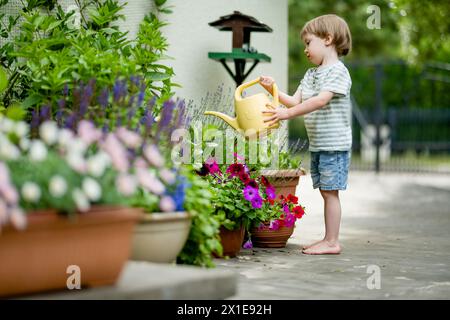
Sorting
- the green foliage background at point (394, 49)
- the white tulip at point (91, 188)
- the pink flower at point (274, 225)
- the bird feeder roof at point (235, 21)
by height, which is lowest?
the pink flower at point (274, 225)

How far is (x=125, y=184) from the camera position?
8.93 feet

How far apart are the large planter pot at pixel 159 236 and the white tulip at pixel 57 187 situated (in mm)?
685

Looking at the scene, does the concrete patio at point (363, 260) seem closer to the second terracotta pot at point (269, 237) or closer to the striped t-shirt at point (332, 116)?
the second terracotta pot at point (269, 237)

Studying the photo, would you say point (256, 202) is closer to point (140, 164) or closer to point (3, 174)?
point (140, 164)

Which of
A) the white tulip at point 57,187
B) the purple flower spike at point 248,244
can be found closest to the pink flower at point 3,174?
the white tulip at point 57,187

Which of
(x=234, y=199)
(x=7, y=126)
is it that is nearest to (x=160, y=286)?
(x=7, y=126)

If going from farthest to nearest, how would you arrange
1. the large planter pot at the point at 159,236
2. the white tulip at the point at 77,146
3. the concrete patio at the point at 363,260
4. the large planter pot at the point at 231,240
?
the large planter pot at the point at 231,240 → the concrete patio at the point at 363,260 → the large planter pot at the point at 159,236 → the white tulip at the point at 77,146

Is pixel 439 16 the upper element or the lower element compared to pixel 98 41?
upper

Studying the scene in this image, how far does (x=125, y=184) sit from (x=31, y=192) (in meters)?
0.34

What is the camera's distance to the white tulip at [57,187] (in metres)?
2.52
